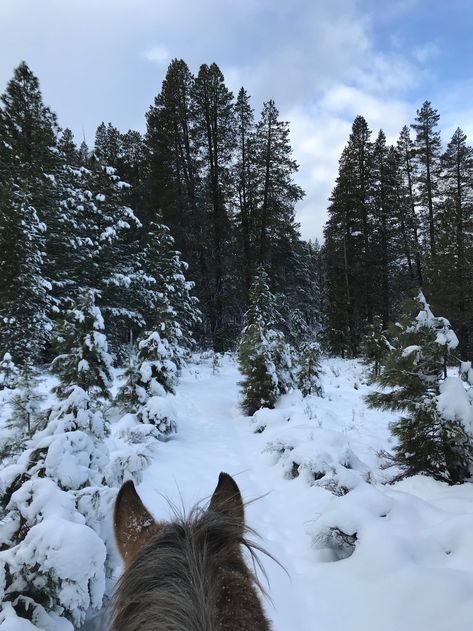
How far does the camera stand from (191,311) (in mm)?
19297

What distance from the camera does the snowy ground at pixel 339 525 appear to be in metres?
2.64

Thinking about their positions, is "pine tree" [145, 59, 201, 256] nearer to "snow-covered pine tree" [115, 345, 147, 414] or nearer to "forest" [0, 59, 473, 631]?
"forest" [0, 59, 473, 631]

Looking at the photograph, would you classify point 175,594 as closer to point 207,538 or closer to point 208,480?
point 207,538

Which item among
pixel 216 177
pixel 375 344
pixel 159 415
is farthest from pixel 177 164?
pixel 159 415

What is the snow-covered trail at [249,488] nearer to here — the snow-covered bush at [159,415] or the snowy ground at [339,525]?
the snowy ground at [339,525]

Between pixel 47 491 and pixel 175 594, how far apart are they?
1.82 metres

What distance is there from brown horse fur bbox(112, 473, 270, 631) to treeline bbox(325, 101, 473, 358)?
24.6 meters

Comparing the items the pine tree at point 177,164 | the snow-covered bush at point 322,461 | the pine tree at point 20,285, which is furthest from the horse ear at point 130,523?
the pine tree at point 177,164

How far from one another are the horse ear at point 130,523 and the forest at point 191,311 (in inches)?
25.3

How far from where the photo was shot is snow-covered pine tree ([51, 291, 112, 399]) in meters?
5.22

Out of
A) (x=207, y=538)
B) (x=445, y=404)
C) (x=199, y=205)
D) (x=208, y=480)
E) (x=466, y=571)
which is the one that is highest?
(x=199, y=205)

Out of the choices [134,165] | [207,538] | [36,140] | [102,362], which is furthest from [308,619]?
[134,165]

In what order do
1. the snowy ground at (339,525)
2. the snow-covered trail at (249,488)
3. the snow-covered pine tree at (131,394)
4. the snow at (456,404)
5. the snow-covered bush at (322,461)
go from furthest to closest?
the snow-covered pine tree at (131,394), the snow-covered bush at (322,461), the snow at (456,404), the snow-covered trail at (249,488), the snowy ground at (339,525)

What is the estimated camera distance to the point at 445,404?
446cm
